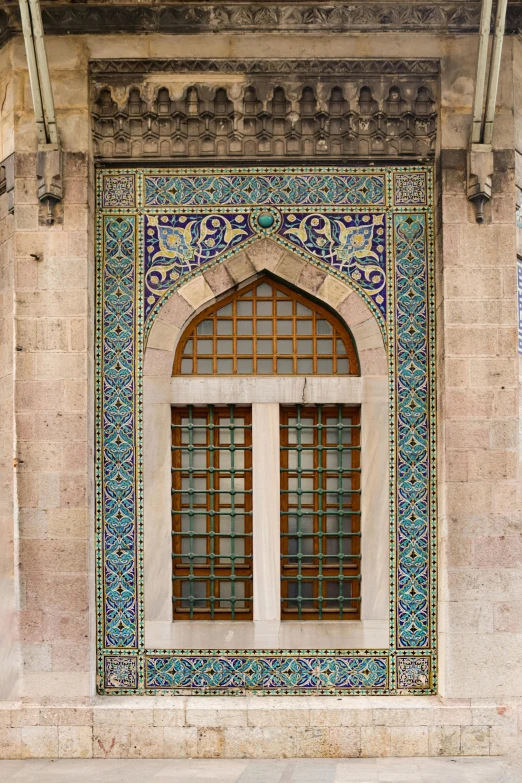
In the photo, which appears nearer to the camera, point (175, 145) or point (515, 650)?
point (515, 650)

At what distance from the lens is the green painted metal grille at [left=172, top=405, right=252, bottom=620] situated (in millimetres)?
8906

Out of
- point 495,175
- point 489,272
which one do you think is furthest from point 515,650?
point 495,175

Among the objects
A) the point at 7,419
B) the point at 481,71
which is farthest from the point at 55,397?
the point at 481,71

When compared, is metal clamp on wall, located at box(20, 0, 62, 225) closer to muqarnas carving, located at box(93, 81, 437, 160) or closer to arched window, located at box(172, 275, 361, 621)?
muqarnas carving, located at box(93, 81, 437, 160)

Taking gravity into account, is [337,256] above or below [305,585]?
above

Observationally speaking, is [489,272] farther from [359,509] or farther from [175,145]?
[175,145]

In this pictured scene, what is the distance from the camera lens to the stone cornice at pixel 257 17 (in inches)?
351

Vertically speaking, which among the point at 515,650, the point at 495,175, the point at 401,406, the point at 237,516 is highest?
the point at 495,175

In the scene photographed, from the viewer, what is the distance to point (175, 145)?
9.19m

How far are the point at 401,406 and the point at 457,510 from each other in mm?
967

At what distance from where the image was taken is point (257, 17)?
8984mm

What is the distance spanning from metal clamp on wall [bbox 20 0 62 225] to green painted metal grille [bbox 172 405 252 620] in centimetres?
205

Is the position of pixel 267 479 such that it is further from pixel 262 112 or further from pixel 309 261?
pixel 262 112

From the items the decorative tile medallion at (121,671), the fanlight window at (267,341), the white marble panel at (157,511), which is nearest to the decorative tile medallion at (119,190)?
the fanlight window at (267,341)
